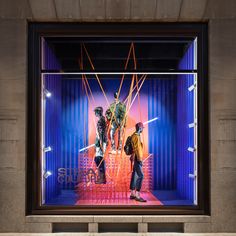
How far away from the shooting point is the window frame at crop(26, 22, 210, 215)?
8797mm

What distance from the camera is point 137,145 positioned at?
31.5ft

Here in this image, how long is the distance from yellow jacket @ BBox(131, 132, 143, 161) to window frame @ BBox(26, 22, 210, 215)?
120cm

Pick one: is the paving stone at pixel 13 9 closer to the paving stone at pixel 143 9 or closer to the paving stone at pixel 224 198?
the paving stone at pixel 143 9

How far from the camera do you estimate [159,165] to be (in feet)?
31.6

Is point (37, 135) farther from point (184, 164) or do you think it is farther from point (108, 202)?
point (184, 164)

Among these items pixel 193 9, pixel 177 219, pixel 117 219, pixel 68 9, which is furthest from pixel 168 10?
pixel 117 219

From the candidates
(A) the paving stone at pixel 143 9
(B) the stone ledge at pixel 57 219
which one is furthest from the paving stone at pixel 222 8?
(B) the stone ledge at pixel 57 219

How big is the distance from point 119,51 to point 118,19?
2.51 feet

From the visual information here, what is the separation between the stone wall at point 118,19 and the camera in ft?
28.4

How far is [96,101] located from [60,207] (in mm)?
2378

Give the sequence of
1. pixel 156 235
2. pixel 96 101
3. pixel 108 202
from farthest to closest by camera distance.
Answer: pixel 96 101, pixel 108 202, pixel 156 235

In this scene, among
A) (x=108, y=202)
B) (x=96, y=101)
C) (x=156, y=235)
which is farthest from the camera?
(x=96, y=101)

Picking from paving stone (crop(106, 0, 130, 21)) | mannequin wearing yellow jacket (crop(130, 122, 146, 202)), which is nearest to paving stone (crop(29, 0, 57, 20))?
paving stone (crop(106, 0, 130, 21))

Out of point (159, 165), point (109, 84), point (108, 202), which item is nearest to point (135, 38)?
point (109, 84)
